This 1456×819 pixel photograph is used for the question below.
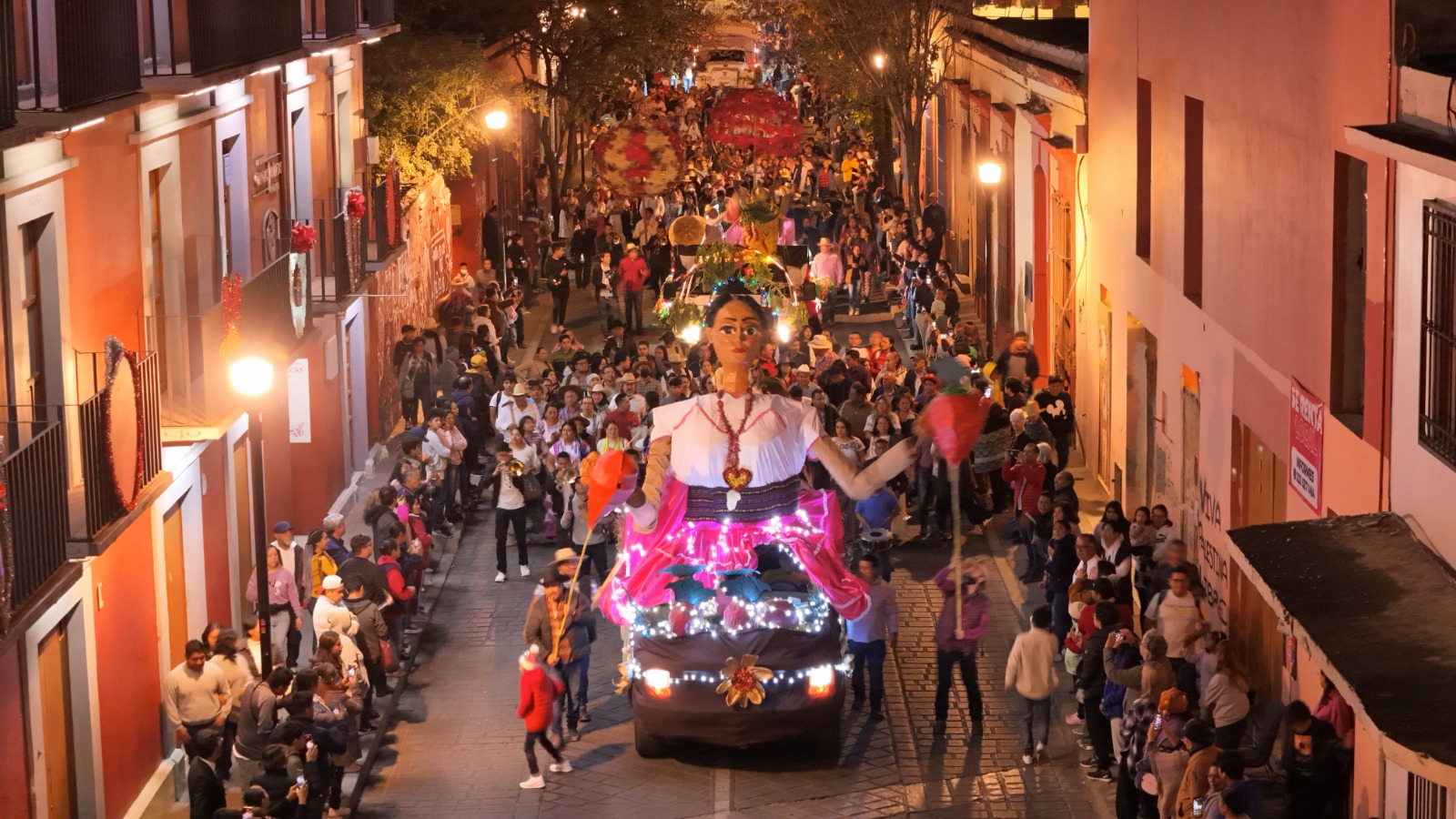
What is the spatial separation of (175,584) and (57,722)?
317cm

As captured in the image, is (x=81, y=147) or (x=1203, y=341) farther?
(x=1203, y=341)

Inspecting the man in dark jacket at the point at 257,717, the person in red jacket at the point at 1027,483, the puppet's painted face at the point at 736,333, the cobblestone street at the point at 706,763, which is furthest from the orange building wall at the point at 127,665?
the person in red jacket at the point at 1027,483

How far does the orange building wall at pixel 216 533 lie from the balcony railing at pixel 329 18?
6926mm

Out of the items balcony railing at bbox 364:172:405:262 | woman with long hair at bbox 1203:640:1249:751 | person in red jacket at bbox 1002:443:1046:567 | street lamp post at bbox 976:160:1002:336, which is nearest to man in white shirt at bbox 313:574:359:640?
woman with long hair at bbox 1203:640:1249:751

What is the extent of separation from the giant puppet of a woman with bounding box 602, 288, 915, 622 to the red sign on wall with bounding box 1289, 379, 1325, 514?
3546 mm

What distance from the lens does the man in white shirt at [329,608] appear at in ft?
55.5

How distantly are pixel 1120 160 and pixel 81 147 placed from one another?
12.7 metres

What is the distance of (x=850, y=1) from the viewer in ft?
137

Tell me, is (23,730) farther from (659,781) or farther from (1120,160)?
(1120,160)

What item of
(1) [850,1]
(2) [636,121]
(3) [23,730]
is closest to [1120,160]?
(2) [636,121]

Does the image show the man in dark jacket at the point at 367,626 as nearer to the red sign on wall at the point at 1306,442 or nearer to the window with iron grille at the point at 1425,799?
the red sign on wall at the point at 1306,442

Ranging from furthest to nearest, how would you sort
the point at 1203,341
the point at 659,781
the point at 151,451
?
the point at 1203,341, the point at 659,781, the point at 151,451

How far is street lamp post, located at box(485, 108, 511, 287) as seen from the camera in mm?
35000

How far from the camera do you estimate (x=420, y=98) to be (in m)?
32.0
